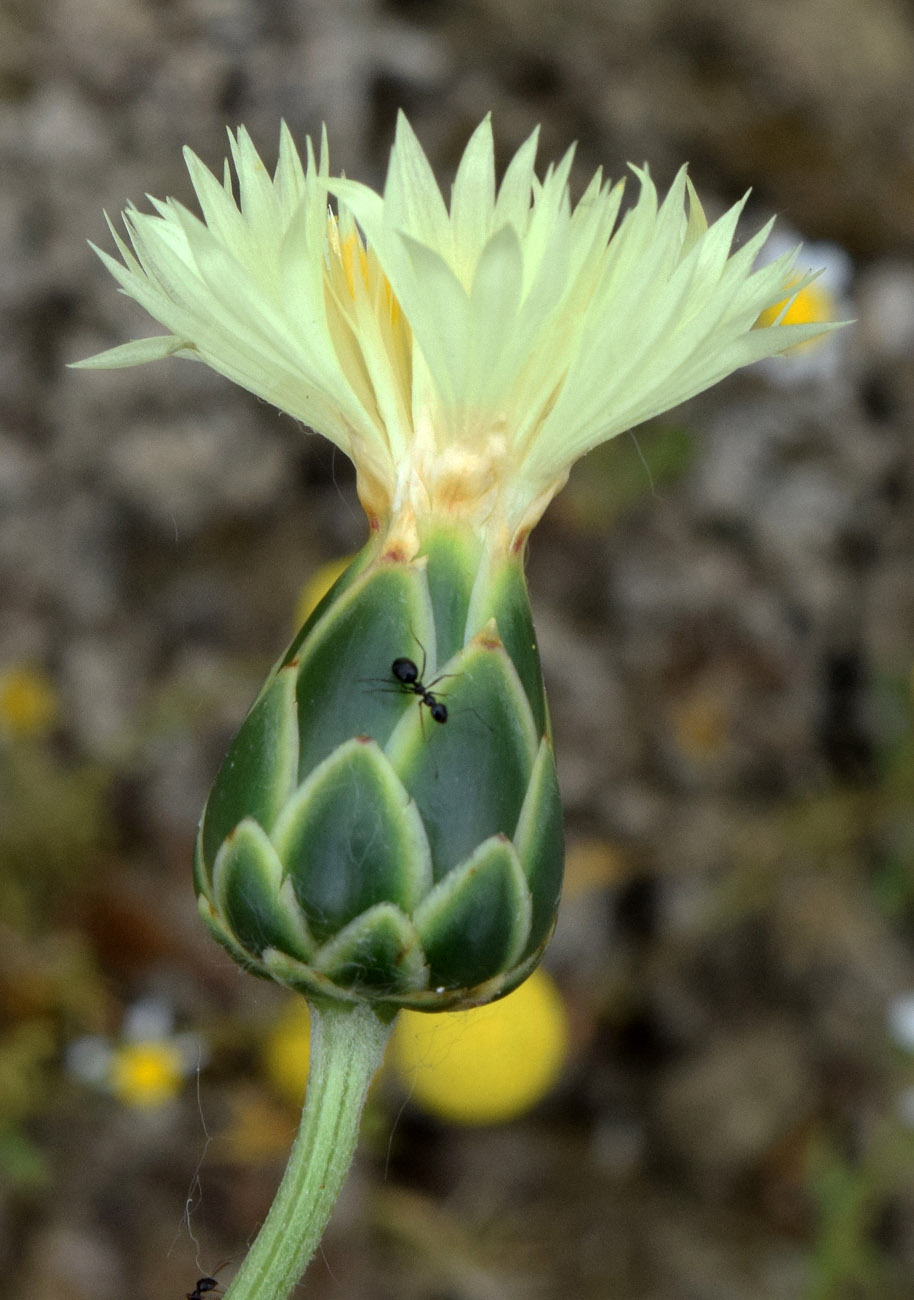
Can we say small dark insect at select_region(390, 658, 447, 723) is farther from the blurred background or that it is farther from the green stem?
the blurred background

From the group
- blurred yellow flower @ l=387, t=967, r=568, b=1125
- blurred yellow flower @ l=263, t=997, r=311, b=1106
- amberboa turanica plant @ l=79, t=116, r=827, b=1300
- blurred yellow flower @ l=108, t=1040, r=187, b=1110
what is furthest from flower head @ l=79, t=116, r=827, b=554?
blurred yellow flower @ l=108, t=1040, r=187, b=1110

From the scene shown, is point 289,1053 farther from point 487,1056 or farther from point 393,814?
point 393,814

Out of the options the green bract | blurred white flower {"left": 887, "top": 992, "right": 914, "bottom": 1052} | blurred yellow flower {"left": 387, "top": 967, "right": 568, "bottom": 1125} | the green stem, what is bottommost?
the green stem

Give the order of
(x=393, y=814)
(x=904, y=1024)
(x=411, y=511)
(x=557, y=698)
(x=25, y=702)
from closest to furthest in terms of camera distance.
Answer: (x=393, y=814), (x=411, y=511), (x=904, y=1024), (x=25, y=702), (x=557, y=698)

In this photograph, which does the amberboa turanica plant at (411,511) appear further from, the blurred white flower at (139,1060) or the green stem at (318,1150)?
the blurred white flower at (139,1060)

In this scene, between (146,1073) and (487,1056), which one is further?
(146,1073)

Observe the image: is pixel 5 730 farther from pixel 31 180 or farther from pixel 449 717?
pixel 449 717

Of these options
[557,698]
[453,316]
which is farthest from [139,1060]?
[453,316]
